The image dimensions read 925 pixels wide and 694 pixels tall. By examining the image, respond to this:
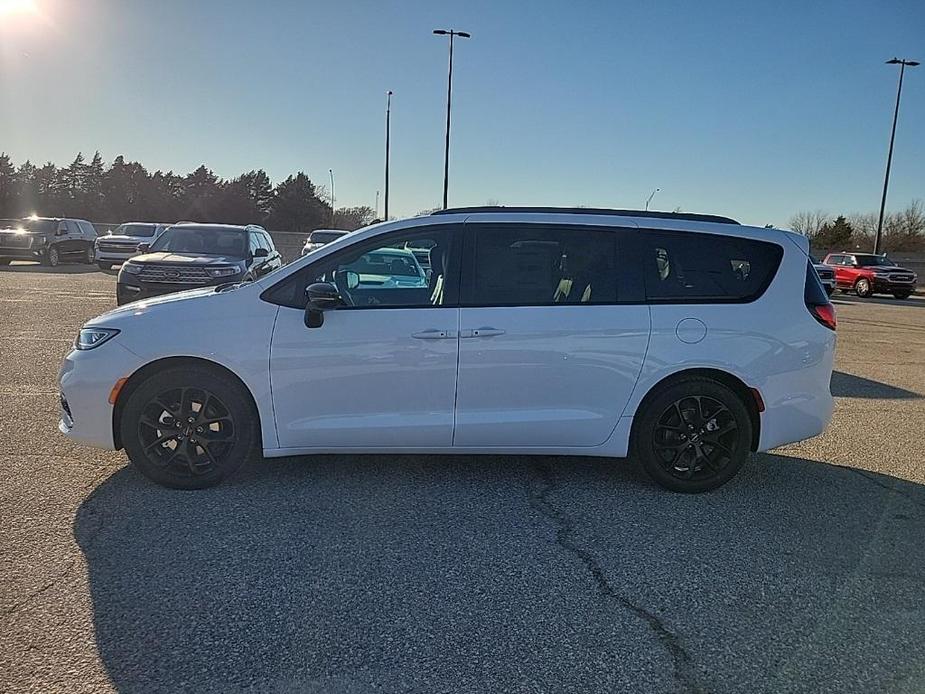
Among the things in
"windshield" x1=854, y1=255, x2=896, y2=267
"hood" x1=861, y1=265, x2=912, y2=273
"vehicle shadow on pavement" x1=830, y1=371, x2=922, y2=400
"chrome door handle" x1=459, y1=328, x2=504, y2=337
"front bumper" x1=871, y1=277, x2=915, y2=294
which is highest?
"windshield" x1=854, y1=255, x2=896, y2=267

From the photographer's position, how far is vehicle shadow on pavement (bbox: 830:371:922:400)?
799cm

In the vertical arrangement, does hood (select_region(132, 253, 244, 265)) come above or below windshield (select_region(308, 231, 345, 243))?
below

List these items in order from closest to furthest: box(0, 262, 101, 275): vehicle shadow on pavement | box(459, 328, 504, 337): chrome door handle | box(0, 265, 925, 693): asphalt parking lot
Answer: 1. box(0, 265, 925, 693): asphalt parking lot
2. box(459, 328, 504, 337): chrome door handle
3. box(0, 262, 101, 275): vehicle shadow on pavement

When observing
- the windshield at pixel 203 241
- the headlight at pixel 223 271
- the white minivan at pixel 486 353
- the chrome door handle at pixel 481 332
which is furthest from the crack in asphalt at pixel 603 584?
the windshield at pixel 203 241

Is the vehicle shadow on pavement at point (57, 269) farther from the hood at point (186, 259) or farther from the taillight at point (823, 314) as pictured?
the taillight at point (823, 314)

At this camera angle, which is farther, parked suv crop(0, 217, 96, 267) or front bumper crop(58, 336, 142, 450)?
parked suv crop(0, 217, 96, 267)

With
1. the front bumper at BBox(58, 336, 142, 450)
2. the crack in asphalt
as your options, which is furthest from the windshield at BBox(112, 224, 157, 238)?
the crack in asphalt

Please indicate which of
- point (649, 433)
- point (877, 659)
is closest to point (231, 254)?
point (649, 433)

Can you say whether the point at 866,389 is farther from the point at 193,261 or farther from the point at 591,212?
the point at 193,261

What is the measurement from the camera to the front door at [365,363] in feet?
14.2

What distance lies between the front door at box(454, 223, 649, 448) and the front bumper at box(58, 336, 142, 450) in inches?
83.4

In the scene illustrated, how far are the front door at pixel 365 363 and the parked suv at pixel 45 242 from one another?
24.4m

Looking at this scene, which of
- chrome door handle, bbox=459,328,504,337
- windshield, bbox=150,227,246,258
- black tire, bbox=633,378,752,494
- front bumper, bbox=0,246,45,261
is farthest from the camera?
front bumper, bbox=0,246,45,261

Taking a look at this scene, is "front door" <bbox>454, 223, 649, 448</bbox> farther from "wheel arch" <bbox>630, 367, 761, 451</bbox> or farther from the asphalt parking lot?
the asphalt parking lot
